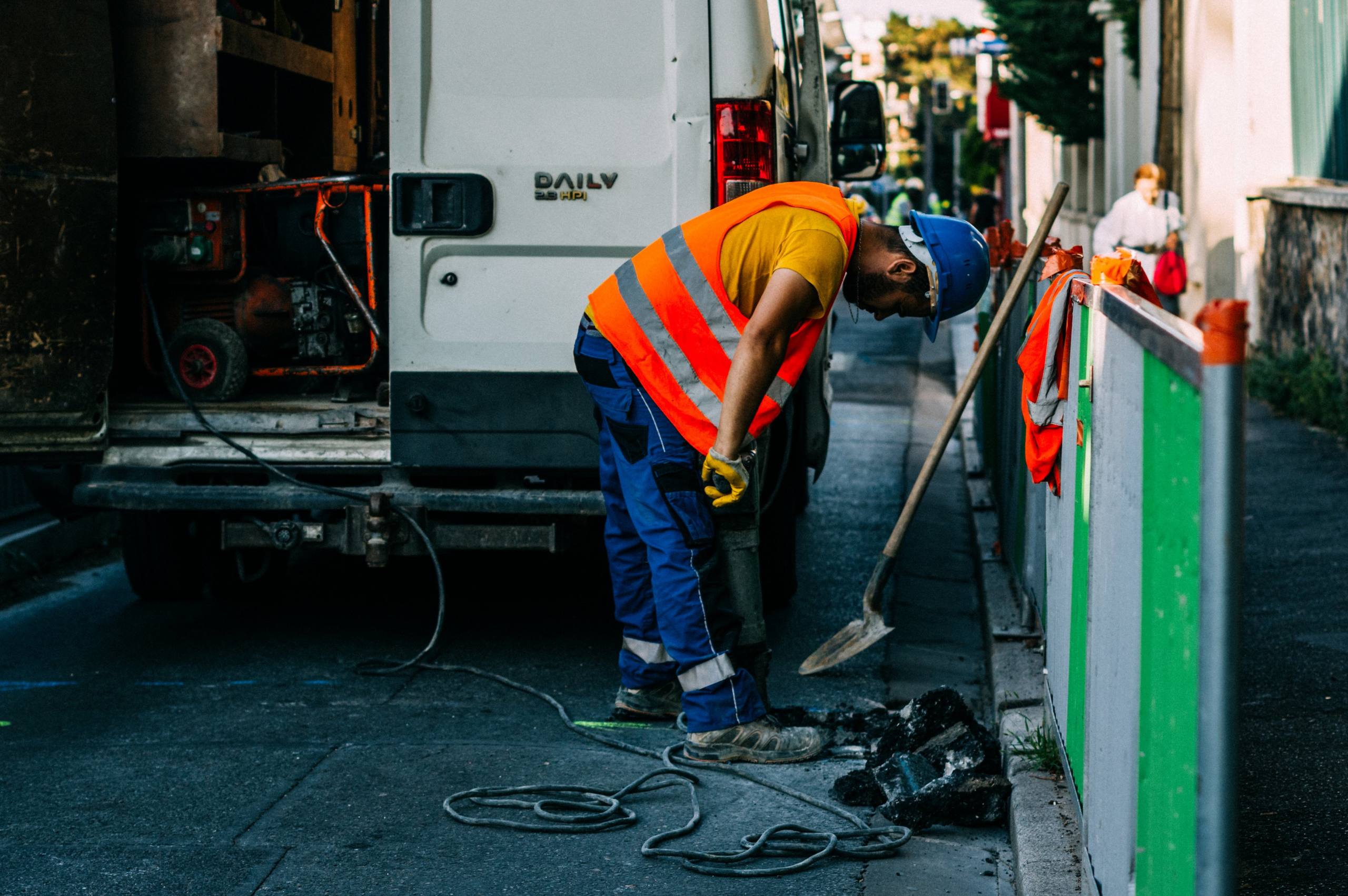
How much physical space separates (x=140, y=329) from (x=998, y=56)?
24.3 m

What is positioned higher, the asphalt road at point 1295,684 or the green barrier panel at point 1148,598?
the green barrier panel at point 1148,598

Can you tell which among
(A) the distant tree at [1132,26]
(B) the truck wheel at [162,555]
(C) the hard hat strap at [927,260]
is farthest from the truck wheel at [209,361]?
(A) the distant tree at [1132,26]

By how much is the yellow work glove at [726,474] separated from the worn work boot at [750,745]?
2.11 ft

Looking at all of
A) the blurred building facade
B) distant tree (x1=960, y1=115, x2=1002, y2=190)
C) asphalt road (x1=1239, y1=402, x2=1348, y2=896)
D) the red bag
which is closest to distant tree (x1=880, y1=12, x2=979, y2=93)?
distant tree (x1=960, y1=115, x2=1002, y2=190)

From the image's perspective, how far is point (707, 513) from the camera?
4.38m

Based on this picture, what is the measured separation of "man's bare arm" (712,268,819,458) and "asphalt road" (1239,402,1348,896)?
1.49 metres

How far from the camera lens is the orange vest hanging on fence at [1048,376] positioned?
157 inches

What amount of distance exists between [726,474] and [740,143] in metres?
1.28

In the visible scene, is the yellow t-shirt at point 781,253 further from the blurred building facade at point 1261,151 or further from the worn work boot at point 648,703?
the blurred building facade at point 1261,151

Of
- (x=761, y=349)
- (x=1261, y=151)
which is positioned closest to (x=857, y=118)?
(x=761, y=349)

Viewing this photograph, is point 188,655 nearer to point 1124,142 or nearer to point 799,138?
point 799,138

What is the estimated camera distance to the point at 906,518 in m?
4.51

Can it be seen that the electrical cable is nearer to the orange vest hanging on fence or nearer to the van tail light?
the orange vest hanging on fence

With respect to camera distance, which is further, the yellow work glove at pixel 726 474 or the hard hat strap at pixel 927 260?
the hard hat strap at pixel 927 260
